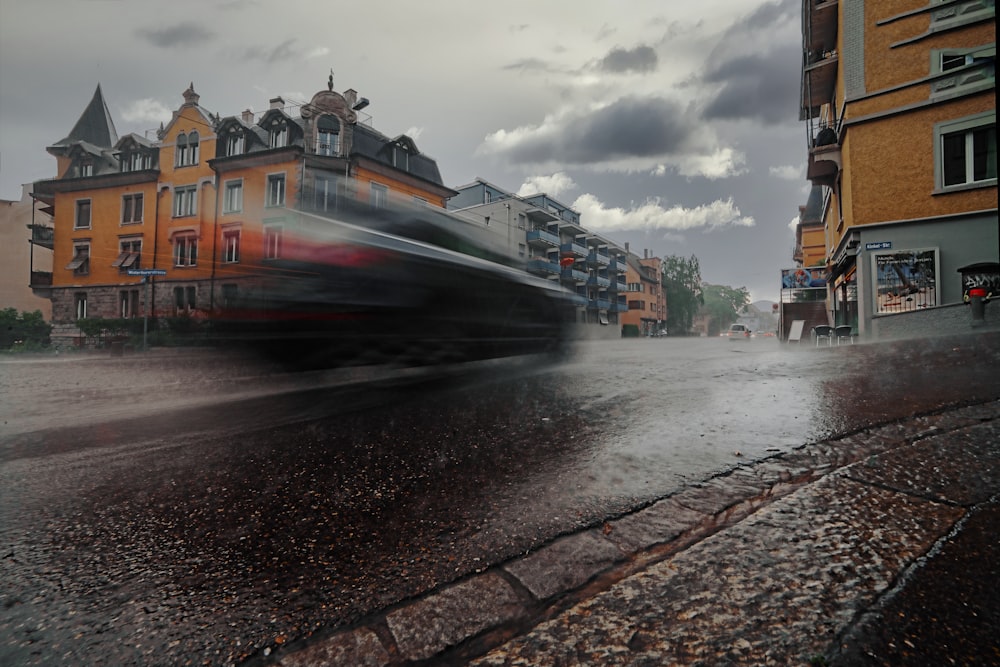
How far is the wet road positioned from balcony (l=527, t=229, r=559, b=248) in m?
45.8

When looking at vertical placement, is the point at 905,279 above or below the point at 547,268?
below

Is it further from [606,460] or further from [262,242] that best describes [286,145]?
[606,460]

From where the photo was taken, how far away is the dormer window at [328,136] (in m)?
27.8

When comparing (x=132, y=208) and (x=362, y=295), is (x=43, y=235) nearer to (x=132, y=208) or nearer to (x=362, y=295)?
(x=132, y=208)

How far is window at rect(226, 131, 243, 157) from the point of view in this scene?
2839 centimetres

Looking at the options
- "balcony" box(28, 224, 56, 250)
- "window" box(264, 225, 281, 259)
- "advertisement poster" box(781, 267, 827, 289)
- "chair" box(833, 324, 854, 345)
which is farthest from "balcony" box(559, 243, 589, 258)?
"window" box(264, 225, 281, 259)

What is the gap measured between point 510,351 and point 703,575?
5728mm

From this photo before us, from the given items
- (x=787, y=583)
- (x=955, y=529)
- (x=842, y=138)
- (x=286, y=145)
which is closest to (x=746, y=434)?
(x=955, y=529)

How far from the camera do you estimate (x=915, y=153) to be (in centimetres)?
1364

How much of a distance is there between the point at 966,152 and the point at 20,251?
5173 centimetres

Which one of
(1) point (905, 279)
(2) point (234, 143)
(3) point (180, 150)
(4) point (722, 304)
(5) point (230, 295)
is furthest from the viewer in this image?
(4) point (722, 304)

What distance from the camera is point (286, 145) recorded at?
27703 millimetres

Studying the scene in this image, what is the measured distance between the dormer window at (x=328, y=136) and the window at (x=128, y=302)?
13.7m

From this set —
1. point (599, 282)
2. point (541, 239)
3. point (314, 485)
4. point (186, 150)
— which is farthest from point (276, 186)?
point (599, 282)
